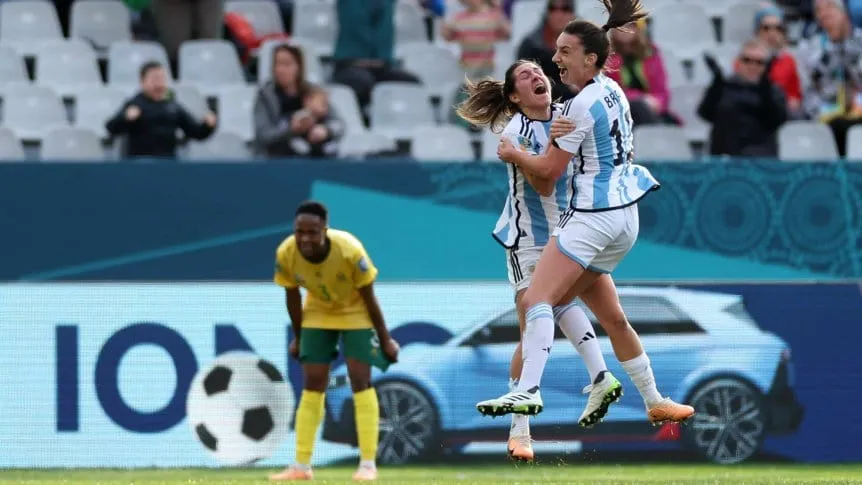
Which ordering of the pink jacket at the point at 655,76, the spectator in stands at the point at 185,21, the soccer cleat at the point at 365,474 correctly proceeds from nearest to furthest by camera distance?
the soccer cleat at the point at 365,474 < the pink jacket at the point at 655,76 < the spectator in stands at the point at 185,21

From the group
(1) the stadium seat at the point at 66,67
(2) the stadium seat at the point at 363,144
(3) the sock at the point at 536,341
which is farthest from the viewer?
(1) the stadium seat at the point at 66,67

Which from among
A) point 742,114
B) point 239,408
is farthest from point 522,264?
point 742,114

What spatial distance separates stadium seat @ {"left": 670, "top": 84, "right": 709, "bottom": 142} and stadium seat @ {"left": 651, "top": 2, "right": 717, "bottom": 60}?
1173 mm

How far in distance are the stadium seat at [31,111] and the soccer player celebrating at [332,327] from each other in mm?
4547

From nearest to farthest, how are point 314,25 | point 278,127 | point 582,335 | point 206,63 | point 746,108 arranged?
point 582,335 → point 278,127 → point 746,108 → point 206,63 → point 314,25

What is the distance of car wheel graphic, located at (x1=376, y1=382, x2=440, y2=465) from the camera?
12102 mm

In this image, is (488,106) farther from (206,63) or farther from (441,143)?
(206,63)

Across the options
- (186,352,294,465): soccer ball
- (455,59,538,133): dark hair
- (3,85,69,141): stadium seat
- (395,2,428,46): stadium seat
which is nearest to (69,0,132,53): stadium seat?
(3,85,69,141): stadium seat

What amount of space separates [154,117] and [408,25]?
3.91m

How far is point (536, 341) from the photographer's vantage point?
332 inches

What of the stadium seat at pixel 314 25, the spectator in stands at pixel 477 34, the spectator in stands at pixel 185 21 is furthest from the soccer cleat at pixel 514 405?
the stadium seat at pixel 314 25

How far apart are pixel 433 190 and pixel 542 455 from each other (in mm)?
3033

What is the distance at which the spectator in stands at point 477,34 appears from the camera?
1630cm

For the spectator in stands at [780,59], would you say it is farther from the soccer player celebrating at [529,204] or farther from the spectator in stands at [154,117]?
the soccer player celebrating at [529,204]
